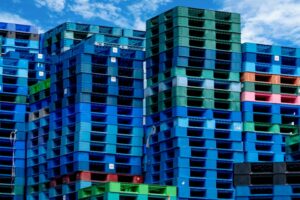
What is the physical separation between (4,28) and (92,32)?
1550 centimetres

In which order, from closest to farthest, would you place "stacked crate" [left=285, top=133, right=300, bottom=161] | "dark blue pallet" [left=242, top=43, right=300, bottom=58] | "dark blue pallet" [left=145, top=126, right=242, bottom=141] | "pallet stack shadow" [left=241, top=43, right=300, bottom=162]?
"stacked crate" [left=285, top=133, right=300, bottom=161]
"dark blue pallet" [left=145, top=126, right=242, bottom=141]
"pallet stack shadow" [left=241, top=43, right=300, bottom=162]
"dark blue pallet" [left=242, top=43, right=300, bottom=58]

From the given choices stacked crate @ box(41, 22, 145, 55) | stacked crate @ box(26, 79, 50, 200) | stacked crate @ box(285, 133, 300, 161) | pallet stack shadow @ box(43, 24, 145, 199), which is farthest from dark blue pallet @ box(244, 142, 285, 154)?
stacked crate @ box(26, 79, 50, 200)

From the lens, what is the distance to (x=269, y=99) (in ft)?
325

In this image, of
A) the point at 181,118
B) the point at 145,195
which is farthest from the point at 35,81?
the point at 145,195

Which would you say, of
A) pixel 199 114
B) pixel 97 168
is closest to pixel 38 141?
pixel 97 168

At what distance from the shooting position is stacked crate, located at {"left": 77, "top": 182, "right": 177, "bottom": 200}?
271ft

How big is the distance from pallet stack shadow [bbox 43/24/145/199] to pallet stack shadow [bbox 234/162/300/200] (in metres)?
21.0

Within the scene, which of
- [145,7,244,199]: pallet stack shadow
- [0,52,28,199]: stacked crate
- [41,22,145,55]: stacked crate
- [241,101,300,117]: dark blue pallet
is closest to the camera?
[145,7,244,199]: pallet stack shadow

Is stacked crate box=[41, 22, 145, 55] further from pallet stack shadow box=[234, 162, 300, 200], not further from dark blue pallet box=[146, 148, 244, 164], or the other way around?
pallet stack shadow box=[234, 162, 300, 200]

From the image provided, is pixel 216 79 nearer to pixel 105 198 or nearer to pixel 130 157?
pixel 130 157

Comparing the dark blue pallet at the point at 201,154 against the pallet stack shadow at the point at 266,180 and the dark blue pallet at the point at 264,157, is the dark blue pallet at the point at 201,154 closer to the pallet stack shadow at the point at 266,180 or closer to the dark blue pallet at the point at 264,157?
the dark blue pallet at the point at 264,157

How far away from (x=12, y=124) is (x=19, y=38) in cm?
1913

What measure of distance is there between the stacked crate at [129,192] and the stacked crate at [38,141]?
56.9 feet

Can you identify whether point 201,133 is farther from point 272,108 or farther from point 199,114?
point 272,108
